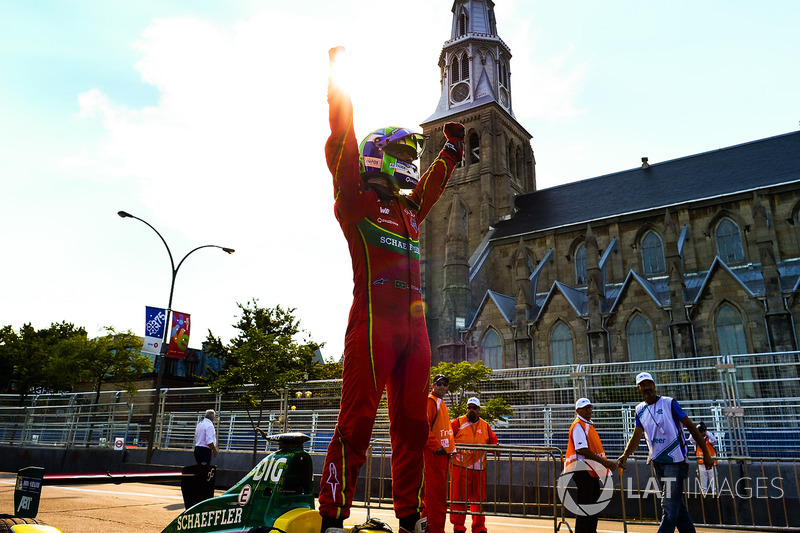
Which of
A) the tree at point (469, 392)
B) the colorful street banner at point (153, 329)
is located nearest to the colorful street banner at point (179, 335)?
the colorful street banner at point (153, 329)

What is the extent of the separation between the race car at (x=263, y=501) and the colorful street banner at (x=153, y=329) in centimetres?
1685

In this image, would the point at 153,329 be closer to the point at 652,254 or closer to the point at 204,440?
the point at 204,440

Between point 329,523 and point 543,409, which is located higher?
point 543,409

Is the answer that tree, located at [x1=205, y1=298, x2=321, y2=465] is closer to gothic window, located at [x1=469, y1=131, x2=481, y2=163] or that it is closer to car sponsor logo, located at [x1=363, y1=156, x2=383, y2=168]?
car sponsor logo, located at [x1=363, y1=156, x2=383, y2=168]

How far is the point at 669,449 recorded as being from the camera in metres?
5.43

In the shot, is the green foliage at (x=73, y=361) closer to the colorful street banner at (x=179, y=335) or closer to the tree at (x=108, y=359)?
the tree at (x=108, y=359)

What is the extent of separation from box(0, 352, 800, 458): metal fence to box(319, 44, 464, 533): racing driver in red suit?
9582mm

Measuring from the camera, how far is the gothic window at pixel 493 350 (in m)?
34.2

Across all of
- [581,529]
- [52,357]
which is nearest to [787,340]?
[581,529]

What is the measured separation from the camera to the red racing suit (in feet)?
10.1

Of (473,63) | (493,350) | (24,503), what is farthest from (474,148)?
(24,503)

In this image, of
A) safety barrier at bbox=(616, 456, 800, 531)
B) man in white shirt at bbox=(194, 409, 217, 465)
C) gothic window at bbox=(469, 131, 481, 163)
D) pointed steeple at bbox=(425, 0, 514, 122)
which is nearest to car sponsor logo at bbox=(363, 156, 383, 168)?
safety barrier at bbox=(616, 456, 800, 531)

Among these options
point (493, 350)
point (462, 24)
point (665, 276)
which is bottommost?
point (493, 350)

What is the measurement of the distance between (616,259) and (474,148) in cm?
1651
